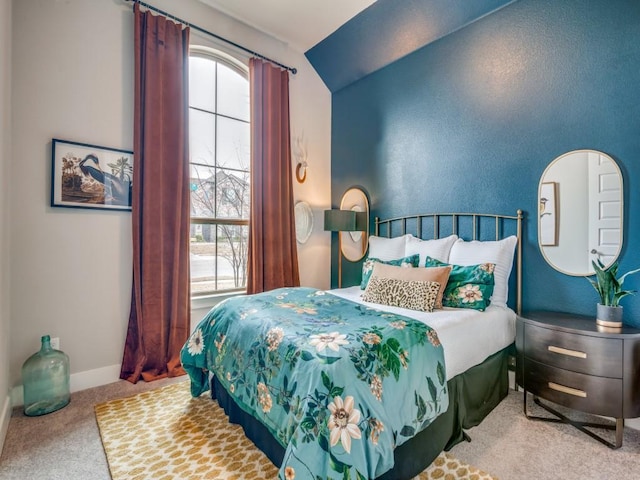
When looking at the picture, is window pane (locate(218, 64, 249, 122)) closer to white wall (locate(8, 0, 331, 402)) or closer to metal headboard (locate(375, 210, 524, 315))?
white wall (locate(8, 0, 331, 402))

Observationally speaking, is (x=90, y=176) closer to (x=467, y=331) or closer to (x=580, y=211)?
(x=467, y=331)

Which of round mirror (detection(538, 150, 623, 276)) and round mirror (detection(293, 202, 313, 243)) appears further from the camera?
round mirror (detection(293, 202, 313, 243))

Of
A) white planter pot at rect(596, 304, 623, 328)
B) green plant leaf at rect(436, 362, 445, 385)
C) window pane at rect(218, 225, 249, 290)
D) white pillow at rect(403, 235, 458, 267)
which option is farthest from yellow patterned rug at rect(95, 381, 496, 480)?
white pillow at rect(403, 235, 458, 267)

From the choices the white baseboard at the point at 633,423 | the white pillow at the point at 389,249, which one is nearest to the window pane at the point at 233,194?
the white pillow at the point at 389,249

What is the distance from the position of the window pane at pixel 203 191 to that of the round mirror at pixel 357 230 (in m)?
1.57

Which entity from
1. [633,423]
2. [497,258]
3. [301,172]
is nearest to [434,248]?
[497,258]

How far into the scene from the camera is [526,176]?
2.46 metres

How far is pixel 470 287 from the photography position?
223cm

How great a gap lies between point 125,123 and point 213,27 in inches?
52.7

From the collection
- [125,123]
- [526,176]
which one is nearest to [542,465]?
[526,176]

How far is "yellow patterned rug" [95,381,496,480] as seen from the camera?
1558mm

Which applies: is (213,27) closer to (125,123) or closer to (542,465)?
(125,123)

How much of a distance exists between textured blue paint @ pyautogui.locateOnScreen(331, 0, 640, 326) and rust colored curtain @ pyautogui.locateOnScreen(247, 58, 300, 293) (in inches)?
39.3

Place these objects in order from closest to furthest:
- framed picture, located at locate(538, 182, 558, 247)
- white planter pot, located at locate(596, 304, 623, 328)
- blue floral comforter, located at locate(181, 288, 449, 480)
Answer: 1. blue floral comforter, located at locate(181, 288, 449, 480)
2. white planter pot, located at locate(596, 304, 623, 328)
3. framed picture, located at locate(538, 182, 558, 247)
